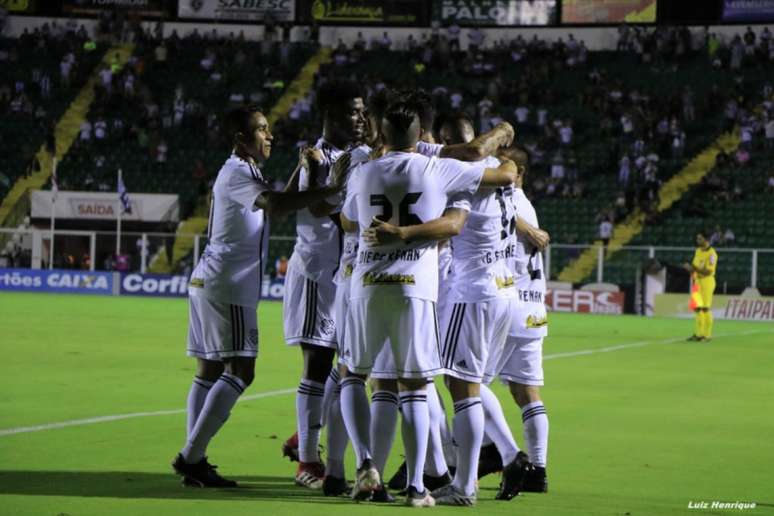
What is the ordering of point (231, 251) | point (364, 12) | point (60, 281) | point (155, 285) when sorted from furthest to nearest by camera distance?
point (364, 12) → point (60, 281) → point (155, 285) → point (231, 251)

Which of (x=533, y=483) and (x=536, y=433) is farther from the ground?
(x=536, y=433)

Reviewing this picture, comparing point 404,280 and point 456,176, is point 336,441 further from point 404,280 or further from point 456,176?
point 456,176

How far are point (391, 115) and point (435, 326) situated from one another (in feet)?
3.97

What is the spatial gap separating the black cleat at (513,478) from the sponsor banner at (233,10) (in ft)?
163

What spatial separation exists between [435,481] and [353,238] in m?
1.55

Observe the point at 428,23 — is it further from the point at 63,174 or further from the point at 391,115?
the point at 391,115

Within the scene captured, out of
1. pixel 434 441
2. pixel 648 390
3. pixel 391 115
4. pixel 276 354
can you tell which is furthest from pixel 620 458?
pixel 276 354

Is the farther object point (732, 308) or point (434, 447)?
point (732, 308)

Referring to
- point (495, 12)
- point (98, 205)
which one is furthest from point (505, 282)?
point (495, 12)

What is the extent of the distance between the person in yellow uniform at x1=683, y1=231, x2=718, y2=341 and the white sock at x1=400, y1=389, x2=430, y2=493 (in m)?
18.7

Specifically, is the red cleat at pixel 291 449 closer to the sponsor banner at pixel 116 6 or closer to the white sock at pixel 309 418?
the white sock at pixel 309 418

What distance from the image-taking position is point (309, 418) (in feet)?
28.2

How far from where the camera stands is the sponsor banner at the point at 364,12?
55.6 metres

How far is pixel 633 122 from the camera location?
46562 mm
